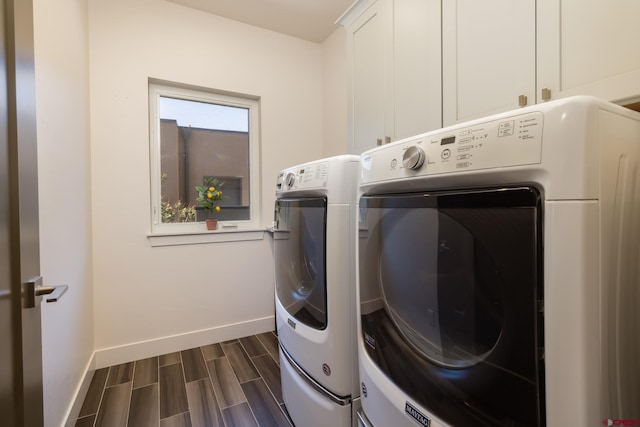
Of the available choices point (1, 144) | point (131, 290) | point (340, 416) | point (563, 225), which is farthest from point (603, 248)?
point (131, 290)

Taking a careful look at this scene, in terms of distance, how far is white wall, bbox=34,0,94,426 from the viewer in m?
1.24

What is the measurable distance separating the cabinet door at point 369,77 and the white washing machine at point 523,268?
0.91 m

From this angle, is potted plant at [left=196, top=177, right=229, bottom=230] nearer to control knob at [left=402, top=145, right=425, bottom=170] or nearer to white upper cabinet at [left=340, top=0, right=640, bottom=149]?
white upper cabinet at [left=340, top=0, right=640, bottom=149]

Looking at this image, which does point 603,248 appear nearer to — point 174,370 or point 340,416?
point 340,416

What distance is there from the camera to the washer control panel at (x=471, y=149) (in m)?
0.50

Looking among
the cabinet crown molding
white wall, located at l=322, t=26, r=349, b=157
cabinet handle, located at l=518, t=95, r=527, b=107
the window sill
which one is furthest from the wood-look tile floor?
the cabinet crown molding

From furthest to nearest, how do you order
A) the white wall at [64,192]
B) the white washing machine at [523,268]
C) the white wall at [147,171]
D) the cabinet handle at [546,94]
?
the white wall at [147,171] < the white wall at [64,192] < the cabinet handle at [546,94] < the white washing machine at [523,268]

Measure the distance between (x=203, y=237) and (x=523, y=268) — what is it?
2326 mm

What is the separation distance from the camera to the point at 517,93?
96 centimetres

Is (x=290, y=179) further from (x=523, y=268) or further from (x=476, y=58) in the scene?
(x=523, y=268)

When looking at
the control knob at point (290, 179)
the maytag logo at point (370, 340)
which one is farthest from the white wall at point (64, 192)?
the maytag logo at point (370, 340)

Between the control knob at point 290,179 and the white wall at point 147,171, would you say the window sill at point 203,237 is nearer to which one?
the white wall at point 147,171

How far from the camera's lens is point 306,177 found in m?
1.24

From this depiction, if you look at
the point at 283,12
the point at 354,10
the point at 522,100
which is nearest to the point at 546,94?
the point at 522,100
